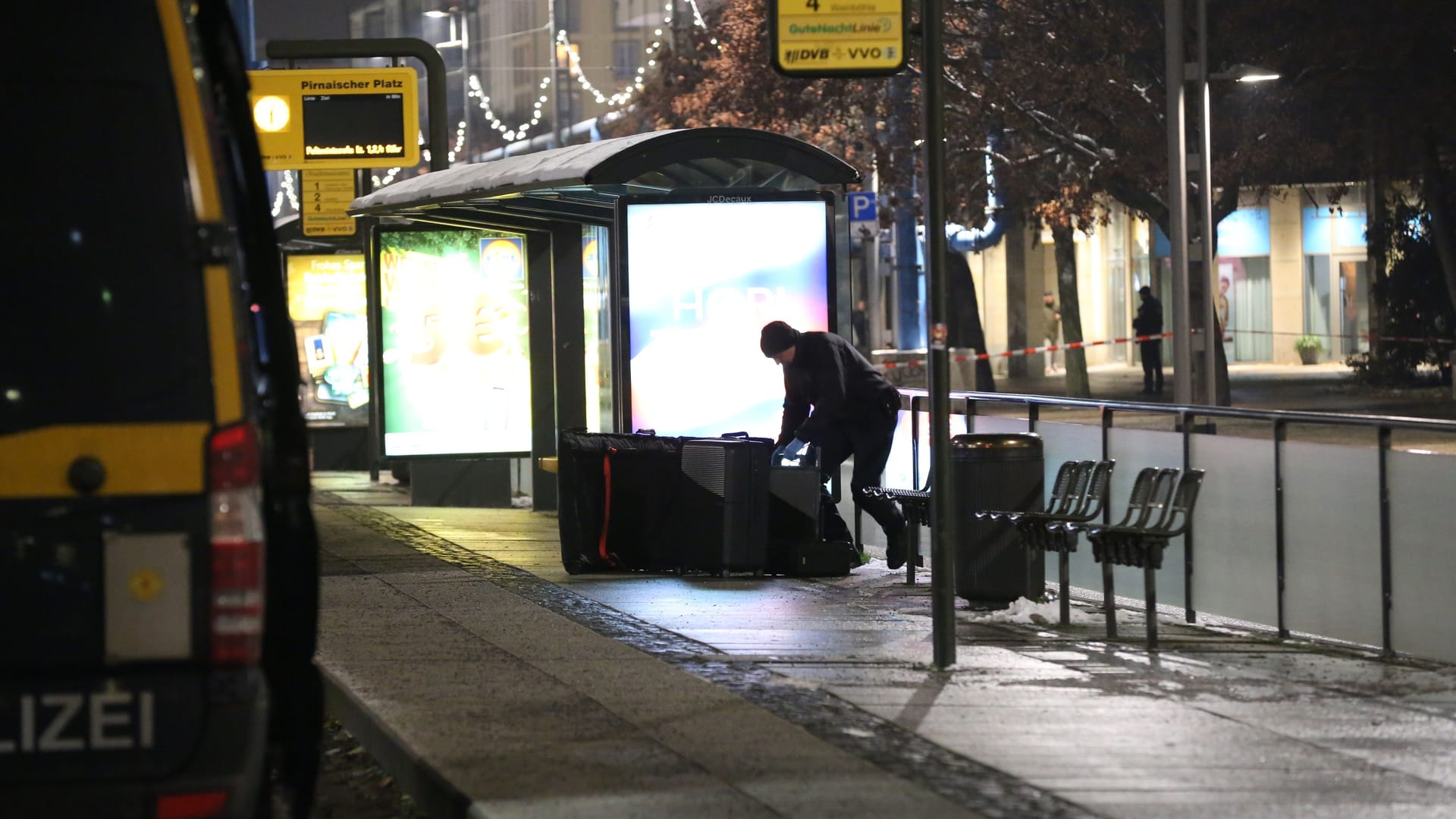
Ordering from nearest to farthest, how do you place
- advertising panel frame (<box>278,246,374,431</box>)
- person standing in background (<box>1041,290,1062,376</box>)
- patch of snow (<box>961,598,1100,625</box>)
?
patch of snow (<box>961,598,1100,625</box>), advertising panel frame (<box>278,246,374,431</box>), person standing in background (<box>1041,290,1062,376</box>)

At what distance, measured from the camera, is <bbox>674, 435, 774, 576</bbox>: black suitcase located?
41.5 ft

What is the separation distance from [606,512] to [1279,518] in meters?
4.06

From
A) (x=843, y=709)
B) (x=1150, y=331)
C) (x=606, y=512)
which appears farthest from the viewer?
(x=1150, y=331)

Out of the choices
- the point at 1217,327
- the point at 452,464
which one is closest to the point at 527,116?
the point at 1217,327

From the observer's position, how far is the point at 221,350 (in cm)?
483

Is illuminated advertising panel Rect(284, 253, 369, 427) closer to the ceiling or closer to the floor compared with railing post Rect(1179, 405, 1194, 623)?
closer to the ceiling

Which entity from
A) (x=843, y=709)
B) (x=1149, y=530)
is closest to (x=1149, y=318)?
(x=1149, y=530)

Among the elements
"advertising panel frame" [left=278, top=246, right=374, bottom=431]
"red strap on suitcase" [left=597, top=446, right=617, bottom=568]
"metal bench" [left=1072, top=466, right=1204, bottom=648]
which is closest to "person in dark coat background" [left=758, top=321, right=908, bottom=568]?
"red strap on suitcase" [left=597, top=446, right=617, bottom=568]

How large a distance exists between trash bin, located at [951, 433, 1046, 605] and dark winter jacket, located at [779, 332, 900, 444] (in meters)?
1.92

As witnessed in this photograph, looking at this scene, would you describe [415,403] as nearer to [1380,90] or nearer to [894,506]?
[894,506]

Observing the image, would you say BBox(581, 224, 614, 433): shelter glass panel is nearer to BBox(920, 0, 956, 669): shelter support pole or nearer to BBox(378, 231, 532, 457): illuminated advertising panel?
BBox(378, 231, 532, 457): illuminated advertising panel

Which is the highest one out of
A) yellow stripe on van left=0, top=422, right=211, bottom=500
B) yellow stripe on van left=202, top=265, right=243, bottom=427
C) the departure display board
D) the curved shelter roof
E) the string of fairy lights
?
the string of fairy lights

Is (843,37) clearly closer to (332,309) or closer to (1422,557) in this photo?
(1422,557)

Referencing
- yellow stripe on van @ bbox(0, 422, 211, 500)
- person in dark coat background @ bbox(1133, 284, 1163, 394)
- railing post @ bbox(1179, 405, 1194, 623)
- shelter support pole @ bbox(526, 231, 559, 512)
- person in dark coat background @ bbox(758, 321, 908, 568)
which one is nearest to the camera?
yellow stripe on van @ bbox(0, 422, 211, 500)
